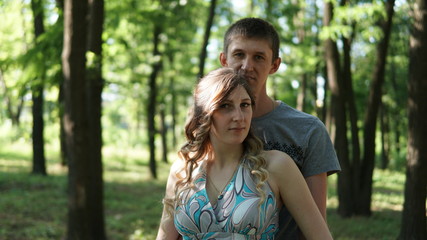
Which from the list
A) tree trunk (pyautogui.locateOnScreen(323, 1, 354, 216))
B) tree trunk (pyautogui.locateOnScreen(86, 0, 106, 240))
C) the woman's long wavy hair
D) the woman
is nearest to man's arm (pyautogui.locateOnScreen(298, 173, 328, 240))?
the woman

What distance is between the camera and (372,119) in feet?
40.9

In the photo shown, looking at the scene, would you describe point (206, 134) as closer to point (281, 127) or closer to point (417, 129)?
point (281, 127)

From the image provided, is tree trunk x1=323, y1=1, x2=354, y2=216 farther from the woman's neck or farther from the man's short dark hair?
the woman's neck

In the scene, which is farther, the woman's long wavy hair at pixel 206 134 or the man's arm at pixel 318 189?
the man's arm at pixel 318 189

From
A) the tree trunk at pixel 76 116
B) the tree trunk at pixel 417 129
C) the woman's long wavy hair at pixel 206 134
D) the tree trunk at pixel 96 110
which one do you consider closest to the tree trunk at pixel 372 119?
the tree trunk at pixel 417 129

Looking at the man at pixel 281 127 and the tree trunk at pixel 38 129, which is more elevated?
the man at pixel 281 127

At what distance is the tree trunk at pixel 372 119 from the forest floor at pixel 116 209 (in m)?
0.52

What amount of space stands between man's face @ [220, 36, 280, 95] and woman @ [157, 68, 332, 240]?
17 centimetres

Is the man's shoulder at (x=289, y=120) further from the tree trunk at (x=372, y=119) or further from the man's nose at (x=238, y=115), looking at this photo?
the tree trunk at (x=372, y=119)

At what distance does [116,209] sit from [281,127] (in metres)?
12.2

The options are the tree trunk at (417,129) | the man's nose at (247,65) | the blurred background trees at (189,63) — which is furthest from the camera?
the blurred background trees at (189,63)

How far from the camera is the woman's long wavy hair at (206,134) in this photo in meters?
2.55

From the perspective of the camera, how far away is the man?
2.78m

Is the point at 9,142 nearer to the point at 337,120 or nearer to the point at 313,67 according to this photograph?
the point at 313,67
